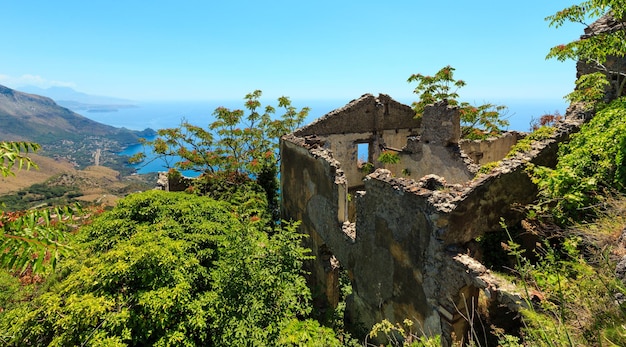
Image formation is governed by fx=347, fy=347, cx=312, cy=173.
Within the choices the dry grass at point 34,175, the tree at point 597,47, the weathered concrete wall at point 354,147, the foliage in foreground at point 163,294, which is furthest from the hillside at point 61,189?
the tree at point 597,47

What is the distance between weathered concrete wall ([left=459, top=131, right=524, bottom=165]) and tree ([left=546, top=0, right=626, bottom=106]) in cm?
678

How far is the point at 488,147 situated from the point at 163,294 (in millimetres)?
16061

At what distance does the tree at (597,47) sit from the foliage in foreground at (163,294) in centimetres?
811

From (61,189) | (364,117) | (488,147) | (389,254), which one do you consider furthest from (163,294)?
(61,189)

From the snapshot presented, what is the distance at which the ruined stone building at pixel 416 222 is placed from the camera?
22.5ft

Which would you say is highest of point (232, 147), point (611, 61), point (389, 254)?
point (611, 61)

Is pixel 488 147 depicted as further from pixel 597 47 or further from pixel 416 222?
pixel 416 222

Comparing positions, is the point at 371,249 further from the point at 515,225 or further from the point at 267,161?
the point at 267,161

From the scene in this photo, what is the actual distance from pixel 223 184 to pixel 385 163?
362 inches

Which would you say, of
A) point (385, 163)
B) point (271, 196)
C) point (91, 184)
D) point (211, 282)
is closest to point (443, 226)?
point (211, 282)

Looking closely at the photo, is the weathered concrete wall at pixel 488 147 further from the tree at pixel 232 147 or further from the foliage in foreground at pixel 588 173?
the tree at pixel 232 147

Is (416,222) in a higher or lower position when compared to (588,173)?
lower

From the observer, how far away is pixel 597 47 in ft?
24.6

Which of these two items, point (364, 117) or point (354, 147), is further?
point (354, 147)
